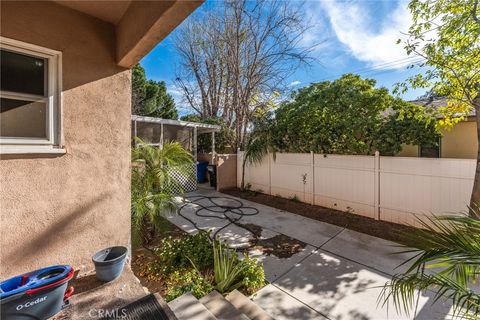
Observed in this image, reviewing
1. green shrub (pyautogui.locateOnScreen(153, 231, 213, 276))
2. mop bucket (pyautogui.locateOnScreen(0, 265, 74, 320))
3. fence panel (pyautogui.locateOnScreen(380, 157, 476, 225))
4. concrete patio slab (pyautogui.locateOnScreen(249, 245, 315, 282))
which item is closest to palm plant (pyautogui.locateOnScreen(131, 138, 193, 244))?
green shrub (pyautogui.locateOnScreen(153, 231, 213, 276))

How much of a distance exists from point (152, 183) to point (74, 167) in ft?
6.07

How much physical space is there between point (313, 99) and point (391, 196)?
3489 mm

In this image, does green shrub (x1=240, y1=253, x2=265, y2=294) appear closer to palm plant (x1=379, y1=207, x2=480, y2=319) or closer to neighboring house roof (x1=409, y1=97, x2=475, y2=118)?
palm plant (x1=379, y1=207, x2=480, y2=319)

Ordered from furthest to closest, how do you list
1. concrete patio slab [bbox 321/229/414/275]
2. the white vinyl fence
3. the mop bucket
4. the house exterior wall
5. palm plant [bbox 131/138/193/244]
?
the house exterior wall, the white vinyl fence, palm plant [bbox 131/138/193/244], concrete patio slab [bbox 321/229/414/275], the mop bucket

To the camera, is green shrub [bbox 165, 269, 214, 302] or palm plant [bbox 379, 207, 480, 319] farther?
green shrub [bbox 165, 269, 214, 302]

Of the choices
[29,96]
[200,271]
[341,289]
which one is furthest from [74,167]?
[341,289]

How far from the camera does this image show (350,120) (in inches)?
239

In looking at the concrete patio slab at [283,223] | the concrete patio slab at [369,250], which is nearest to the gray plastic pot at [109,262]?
the concrete patio slab at [283,223]

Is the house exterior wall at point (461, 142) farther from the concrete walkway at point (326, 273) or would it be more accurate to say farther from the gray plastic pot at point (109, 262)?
the gray plastic pot at point (109, 262)

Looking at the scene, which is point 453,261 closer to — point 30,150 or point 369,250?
point 369,250

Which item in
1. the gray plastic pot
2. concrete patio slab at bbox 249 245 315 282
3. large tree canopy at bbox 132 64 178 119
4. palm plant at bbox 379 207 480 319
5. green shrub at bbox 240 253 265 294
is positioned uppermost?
large tree canopy at bbox 132 64 178 119

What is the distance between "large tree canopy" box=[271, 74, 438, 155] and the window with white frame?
20.2ft

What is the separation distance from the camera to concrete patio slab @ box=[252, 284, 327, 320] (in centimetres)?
265

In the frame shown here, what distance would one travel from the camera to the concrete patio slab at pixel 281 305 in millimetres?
2650
